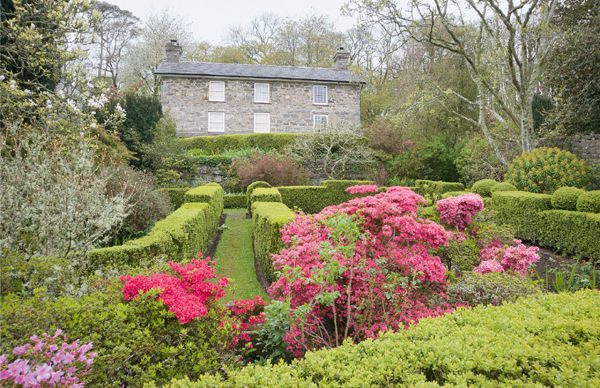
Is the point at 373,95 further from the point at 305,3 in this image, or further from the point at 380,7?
the point at 380,7

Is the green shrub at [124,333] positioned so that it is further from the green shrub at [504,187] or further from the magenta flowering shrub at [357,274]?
the green shrub at [504,187]

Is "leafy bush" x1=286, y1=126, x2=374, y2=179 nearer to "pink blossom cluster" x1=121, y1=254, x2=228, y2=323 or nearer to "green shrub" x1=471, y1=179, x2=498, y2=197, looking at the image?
"green shrub" x1=471, y1=179, x2=498, y2=197

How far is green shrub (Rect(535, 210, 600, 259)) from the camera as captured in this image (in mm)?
6516

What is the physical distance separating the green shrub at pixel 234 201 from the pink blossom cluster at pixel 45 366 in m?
12.5

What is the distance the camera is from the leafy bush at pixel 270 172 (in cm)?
1505

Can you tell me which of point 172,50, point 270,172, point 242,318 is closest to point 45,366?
point 242,318

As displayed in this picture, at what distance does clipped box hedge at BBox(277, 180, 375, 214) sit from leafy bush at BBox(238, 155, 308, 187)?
1.41 m

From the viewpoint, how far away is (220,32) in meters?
33.4

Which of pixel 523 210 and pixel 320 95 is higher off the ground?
pixel 320 95

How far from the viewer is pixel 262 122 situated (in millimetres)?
22750

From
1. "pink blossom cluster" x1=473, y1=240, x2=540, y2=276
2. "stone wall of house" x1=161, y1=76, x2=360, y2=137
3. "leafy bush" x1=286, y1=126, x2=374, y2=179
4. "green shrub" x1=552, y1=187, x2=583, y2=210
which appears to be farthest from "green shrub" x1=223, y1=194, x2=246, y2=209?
"green shrub" x1=552, y1=187, x2=583, y2=210

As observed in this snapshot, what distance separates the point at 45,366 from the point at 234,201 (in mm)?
13139

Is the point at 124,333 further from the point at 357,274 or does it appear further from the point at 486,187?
the point at 486,187

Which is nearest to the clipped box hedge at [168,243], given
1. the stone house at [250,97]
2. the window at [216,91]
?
the stone house at [250,97]
